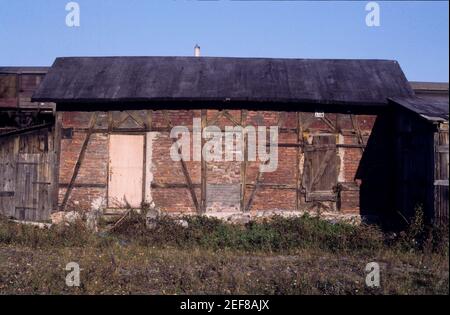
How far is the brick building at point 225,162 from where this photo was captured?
1235cm

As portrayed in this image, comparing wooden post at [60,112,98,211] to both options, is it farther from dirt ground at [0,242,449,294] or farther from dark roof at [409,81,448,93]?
dark roof at [409,81,448,93]

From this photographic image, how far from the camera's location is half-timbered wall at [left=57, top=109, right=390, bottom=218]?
40.6 ft

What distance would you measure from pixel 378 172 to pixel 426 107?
97.3 inches

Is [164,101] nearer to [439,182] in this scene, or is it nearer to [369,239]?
[369,239]

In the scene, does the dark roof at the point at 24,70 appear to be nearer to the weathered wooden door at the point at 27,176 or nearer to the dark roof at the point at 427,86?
the weathered wooden door at the point at 27,176

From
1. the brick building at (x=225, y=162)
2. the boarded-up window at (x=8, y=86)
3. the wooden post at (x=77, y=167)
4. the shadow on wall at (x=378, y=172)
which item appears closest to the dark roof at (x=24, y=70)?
the boarded-up window at (x=8, y=86)

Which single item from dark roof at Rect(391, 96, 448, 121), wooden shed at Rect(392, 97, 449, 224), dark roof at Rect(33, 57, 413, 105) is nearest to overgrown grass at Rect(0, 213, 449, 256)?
wooden shed at Rect(392, 97, 449, 224)

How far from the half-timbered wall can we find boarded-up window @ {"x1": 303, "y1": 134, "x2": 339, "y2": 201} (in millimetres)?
29

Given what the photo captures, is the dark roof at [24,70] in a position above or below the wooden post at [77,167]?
above

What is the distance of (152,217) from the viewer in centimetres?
1186

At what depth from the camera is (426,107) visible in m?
10.8

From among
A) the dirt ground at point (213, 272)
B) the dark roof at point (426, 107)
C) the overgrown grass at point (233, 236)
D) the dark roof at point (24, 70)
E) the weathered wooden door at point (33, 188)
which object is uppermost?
the dark roof at point (24, 70)

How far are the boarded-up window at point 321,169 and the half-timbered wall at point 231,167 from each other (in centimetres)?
3

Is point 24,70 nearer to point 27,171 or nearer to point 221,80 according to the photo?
point 27,171
